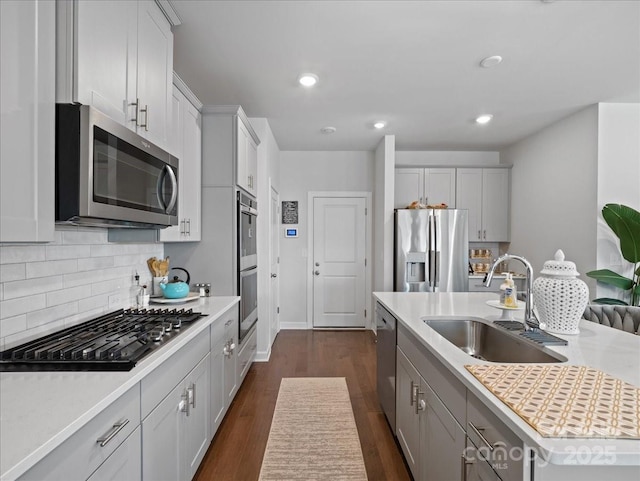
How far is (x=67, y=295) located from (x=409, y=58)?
2.66m

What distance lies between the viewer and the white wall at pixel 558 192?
3502 mm

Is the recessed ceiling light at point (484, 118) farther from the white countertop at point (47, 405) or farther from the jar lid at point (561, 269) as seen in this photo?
the white countertop at point (47, 405)

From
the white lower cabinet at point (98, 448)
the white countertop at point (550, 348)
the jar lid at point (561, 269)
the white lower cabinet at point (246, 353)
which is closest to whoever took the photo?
the white countertop at point (550, 348)

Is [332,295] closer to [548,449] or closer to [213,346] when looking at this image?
[213,346]

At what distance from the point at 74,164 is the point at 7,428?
0.79 metres

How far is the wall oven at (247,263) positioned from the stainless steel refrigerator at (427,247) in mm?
1834

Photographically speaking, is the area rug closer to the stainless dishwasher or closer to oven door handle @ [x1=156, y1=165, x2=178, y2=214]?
the stainless dishwasher

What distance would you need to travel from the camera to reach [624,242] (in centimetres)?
319

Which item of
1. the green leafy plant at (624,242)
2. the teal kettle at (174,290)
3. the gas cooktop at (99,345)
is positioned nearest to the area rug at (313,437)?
the gas cooktop at (99,345)

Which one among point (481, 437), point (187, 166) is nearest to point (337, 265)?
point (187, 166)

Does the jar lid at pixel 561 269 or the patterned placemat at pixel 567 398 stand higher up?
the jar lid at pixel 561 269

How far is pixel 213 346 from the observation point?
2.19 metres

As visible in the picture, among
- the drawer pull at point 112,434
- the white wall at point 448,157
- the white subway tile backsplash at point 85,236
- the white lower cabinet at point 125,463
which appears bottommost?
the white lower cabinet at point 125,463

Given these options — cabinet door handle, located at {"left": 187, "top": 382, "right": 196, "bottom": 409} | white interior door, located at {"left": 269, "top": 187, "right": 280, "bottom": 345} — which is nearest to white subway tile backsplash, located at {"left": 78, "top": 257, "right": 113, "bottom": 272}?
cabinet door handle, located at {"left": 187, "top": 382, "right": 196, "bottom": 409}
